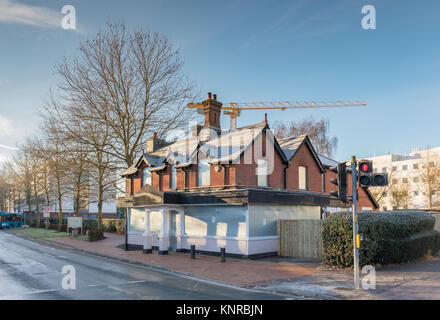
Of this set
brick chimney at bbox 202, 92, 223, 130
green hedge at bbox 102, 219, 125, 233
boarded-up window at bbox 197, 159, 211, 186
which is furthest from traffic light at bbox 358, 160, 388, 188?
green hedge at bbox 102, 219, 125, 233

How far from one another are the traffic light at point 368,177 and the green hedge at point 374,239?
451cm

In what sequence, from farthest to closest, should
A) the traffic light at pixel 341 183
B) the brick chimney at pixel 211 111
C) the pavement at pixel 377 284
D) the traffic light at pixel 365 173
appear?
1. the brick chimney at pixel 211 111
2. the traffic light at pixel 341 183
3. the traffic light at pixel 365 173
4. the pavement at pixel 377 284

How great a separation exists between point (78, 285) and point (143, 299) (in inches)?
132

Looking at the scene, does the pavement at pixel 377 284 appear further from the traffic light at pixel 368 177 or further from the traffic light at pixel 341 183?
the traffic light at pixel 368 177

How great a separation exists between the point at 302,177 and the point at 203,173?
289 inches

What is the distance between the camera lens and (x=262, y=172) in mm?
22391

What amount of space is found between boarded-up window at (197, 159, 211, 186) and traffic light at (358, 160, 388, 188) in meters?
12.0

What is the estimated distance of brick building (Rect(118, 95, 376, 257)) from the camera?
20.0 meters

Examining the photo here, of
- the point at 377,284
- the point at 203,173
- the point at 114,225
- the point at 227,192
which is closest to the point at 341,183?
the point at 377,284

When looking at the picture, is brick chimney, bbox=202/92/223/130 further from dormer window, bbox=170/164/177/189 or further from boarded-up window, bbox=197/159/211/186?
boarded-up window, bbox=197/159/211/186

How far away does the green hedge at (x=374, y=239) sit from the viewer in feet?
49.7

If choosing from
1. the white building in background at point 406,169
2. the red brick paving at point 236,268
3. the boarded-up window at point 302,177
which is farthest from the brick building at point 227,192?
the white building in background at point 406,169
